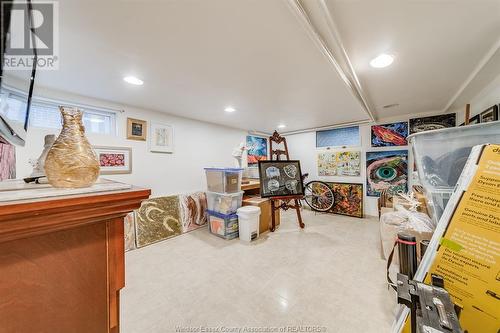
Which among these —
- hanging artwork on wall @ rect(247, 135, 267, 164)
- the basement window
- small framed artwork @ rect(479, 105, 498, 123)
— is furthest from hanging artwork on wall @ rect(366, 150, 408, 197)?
the basement window

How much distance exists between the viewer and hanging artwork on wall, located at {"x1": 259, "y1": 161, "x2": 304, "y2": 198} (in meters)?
3.20

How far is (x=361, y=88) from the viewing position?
2.27 metres

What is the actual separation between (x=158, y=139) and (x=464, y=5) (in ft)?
11.6

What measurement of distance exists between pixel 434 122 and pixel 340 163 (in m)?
1.73

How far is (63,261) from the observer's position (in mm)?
479

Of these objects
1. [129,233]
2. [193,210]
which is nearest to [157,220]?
[129,233]

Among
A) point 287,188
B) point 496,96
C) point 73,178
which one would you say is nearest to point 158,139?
point 287,188

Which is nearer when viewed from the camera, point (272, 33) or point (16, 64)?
point (16, 64)

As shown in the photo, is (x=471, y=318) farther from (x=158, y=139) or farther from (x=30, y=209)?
(x=158, y=139)

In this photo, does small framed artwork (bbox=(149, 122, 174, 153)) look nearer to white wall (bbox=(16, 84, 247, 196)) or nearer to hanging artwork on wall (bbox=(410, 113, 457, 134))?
white wall (bbox=(16, 84, 247, 196))

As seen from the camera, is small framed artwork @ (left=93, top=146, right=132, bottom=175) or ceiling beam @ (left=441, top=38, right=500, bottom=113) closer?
ceiling beam @ (left=441, top=38, right=500, bottom=113)

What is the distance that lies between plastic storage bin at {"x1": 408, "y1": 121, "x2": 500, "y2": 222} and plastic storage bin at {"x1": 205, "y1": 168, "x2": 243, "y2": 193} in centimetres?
221

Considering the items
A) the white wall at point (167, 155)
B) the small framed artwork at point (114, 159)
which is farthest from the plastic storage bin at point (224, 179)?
the small framed artwork at point (114, 159)

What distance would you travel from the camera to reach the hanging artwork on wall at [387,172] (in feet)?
11.7
